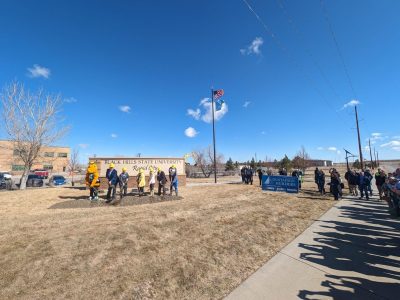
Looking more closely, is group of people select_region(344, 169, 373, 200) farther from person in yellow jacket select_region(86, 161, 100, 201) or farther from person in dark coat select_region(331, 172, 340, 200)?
person in yellow jacket select_region(86, 161, 100, 201)

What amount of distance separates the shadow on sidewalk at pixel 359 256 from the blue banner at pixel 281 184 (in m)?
7.58

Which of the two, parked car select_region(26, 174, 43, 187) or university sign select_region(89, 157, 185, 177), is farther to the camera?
parked car select_region(26, 174, 43, 187)

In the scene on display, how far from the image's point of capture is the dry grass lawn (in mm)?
3842

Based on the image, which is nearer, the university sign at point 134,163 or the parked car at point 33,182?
the university sign at point 134,163

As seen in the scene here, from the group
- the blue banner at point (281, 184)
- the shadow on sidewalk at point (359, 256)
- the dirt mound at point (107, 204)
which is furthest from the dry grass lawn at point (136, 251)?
the blue banner at point (281, 184)

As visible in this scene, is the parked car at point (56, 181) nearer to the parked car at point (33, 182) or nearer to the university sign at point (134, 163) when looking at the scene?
the parked car at point (33, 182)

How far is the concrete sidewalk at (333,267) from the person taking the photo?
146 inches

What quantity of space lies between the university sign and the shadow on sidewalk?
15199mm

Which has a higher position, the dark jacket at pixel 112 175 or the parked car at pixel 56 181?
the dark jacket at pixel 112 175

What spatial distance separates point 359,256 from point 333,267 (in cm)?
111

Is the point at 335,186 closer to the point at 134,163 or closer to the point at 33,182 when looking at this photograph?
the point at 134,163

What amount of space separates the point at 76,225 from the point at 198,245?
13.5 ft

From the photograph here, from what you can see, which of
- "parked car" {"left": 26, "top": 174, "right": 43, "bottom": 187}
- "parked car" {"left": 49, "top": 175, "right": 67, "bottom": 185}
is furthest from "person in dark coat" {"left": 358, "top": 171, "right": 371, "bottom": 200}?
"parked car" {"left": 26, "top": 174, "right": 43, "bottom": 187}

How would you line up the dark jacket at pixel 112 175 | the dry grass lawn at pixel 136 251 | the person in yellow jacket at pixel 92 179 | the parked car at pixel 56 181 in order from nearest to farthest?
the dry grass lawn at pixel 136 251 → the person in yellow jacket at pixel 92 179 → the dark jacket at pixel 112 175 → the parked car at pixel 56 181
